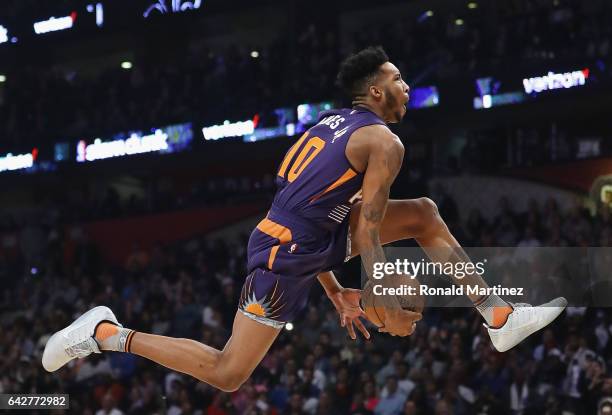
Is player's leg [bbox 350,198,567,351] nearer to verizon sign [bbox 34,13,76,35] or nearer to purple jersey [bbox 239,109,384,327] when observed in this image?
purple jersey [bbox 239,109,384,327]

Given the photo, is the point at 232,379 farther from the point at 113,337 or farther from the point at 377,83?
the point at 377,83

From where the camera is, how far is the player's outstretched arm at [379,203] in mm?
5762

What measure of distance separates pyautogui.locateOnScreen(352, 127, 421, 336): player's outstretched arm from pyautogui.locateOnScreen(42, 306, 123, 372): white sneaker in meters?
1.82

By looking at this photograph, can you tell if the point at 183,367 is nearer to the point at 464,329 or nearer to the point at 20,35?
the point at 464,329

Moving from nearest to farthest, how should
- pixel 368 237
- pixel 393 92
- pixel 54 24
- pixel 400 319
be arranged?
pixel 400 319, pixel 368 237, pixel 393 92, pixel 54 24

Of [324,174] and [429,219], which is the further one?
[429,219]

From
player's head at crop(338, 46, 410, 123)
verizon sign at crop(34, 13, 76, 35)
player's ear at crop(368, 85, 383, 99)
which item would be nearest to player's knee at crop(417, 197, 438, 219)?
player's head at crop(338, 46, 410, 123)

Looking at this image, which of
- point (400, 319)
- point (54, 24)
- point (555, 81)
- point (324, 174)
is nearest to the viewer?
point (400, 319)

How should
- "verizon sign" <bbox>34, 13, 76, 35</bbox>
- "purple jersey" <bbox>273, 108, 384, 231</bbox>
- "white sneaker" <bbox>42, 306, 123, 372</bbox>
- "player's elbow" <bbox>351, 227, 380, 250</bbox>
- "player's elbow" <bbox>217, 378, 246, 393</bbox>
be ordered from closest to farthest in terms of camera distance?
1. "player's elbow" <bbox>351, 227, 380, 250</bbox>
2. "purple jersey" <bbox>273, 108, 384, 231</bbox>
3. "player's elbow" <bbox>217, 378, 246, 393</bbox>
4. "white sneaker" <bbox>42, 306, 123, 372</bbox>
5. "verizon sign" <bbox>34, 13, 76, 35</bbox>

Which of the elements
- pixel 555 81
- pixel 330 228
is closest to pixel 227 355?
pixel 330 228

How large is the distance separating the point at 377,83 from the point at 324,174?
2.09ft

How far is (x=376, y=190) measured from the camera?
5.80 meters

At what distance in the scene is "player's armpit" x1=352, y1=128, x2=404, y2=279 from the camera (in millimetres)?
5801

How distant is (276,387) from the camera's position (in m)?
13.6
